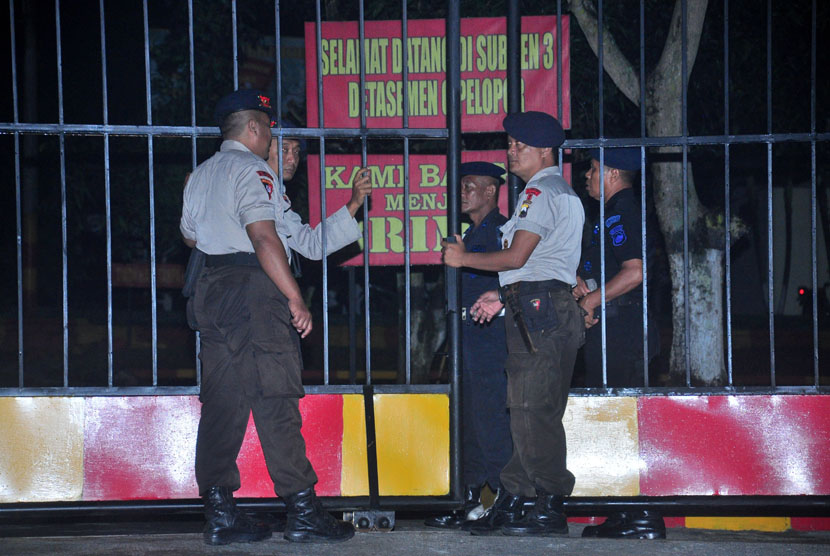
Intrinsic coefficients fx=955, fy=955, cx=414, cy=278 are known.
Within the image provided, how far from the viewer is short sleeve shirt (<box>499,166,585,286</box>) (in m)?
4.48

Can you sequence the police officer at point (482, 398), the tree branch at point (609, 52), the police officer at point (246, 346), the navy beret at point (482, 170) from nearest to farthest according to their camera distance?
1. the police officer at point (246, 346)
2. the police officer at point (482, 398)
3. the navy beret at point (482, 170)
4. the tree branch at point (609, 52)

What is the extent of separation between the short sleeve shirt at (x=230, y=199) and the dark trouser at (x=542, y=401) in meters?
1.32

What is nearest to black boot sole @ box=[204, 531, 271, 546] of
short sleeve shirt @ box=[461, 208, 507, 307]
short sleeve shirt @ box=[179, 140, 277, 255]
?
short sleeve shirt @ box=[179, 140, 277, 255]

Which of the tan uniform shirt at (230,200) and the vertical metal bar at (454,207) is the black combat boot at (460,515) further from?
the tan uniform shirt at (230,200)

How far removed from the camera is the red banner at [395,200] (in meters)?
6.64

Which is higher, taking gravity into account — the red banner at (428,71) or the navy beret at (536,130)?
the red banner at (428,71)

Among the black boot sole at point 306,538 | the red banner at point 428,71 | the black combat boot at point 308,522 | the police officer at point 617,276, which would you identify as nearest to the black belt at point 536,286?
the police officer at point 617,276

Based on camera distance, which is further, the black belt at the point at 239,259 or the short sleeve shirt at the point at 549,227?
the short sleeve shirt at the point at 549,227

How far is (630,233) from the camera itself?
4957 millimetres

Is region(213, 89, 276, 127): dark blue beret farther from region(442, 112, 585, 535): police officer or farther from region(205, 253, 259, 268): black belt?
region(442, 112, 585, 535): police officer

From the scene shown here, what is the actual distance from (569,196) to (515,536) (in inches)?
63.7

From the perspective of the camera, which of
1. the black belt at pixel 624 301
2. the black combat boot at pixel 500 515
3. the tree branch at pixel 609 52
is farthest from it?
the tree branch at pixel 609 52

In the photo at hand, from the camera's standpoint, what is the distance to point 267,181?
433cm

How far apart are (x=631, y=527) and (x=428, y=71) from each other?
11.3 feet
